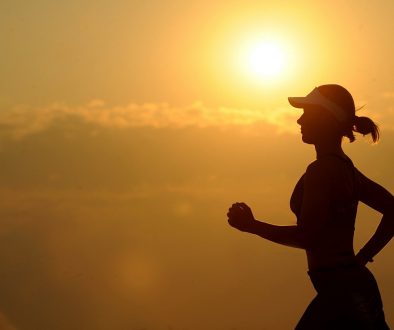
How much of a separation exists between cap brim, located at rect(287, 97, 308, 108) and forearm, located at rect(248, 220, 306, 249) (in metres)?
0.82

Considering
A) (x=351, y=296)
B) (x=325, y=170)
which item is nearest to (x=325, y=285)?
(x=351, y=296)

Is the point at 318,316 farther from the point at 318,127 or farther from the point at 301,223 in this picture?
the point at 318,127

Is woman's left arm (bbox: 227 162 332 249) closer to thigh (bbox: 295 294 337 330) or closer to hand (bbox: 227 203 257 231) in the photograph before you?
hand (bbox: 227 203 257 231)

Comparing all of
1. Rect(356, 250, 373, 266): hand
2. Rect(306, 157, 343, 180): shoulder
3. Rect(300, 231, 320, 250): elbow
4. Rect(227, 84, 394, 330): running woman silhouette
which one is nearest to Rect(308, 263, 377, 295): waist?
Rect(227, 84, 394, 330): running woman silhouette

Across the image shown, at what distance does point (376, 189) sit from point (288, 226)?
818 millimetres

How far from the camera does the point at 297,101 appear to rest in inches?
286

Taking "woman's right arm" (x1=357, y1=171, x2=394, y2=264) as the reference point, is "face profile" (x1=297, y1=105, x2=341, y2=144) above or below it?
above

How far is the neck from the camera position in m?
7.16

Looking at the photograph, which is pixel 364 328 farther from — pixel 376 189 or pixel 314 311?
pixel 376 189

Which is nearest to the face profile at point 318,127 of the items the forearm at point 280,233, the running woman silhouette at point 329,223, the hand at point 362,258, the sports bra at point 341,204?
the running woman silhouette at point 329,223

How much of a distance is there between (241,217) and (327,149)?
0.73 m

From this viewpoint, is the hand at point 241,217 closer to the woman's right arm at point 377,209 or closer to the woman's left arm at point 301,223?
the woman's left arm at point 301,223

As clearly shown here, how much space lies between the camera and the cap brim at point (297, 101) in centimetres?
725

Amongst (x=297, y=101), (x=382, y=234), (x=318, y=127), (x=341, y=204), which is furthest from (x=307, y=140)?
(x=382, y=234)
